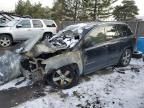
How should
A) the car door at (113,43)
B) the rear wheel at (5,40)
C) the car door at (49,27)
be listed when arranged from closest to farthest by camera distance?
the car door at (113,43) → the rear wheel at (5,40) → the car door at (49,27)

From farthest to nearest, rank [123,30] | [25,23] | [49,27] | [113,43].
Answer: [49,27] < [25,23] < [123,30] < [113,43]

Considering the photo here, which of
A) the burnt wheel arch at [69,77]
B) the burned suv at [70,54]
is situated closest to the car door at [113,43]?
the burned suv at [70,54]

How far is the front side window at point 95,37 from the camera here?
681 cm

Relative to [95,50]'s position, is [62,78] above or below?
below

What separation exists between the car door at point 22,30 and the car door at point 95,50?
7.32 meters

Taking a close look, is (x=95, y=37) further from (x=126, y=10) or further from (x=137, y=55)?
(x=126, y=10)

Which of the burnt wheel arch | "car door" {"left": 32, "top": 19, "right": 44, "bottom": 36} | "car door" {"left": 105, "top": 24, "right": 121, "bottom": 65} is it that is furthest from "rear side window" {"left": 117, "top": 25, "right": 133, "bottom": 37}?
"car door" {"left": 32, "top": 19, "right": 44, "bottom": 36}

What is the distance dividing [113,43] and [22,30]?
7424 millimetres

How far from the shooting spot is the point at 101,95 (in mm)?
5895

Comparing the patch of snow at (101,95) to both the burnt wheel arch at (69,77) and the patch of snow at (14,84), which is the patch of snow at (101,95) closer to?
the burnt wheel arch at (69,77)

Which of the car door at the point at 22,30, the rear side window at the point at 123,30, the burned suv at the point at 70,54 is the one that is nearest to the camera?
the burned suv at the point at 70,54

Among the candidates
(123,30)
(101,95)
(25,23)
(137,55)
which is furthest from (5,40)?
(101,95)

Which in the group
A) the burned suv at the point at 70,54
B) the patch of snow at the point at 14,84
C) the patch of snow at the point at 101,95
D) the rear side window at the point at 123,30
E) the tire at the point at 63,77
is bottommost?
the patch of snow at the point at 101,95

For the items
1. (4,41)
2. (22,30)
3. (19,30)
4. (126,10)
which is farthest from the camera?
(126,10)
